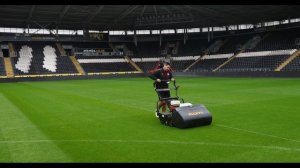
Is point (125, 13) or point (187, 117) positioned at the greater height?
point (125, 13)

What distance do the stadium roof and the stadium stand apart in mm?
189

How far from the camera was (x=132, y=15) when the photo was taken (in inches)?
2106

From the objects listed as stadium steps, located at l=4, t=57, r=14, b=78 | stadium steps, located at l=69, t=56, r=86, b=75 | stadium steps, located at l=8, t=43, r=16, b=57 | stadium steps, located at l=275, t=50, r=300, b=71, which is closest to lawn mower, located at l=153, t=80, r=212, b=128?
stadium steps, located at l=275, t=50, r=300, b=71

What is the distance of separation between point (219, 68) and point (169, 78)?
4655 centimetres

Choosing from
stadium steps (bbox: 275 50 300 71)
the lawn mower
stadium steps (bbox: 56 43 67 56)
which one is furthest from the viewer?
stadium steps (bbox: 56 43 67 56)

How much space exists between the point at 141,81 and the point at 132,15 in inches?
583

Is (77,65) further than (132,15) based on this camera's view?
Yes

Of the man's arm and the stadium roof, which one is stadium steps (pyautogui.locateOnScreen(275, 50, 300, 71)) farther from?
the man's arm

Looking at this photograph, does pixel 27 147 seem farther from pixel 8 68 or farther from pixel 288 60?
pixel 8 68

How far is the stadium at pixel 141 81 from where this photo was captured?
8.43 m

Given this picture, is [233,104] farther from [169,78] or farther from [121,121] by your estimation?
[121,121]

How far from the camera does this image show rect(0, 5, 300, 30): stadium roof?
46250 millimetres

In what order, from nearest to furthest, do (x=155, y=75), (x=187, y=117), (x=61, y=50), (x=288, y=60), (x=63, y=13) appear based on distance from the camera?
(x=187, y=117) < (x=155, y=75) < (x=288, y=60) < (x=63, y=13) < (x=61, y=50)

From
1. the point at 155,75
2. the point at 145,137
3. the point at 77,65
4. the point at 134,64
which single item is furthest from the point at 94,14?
the point at 145,137
